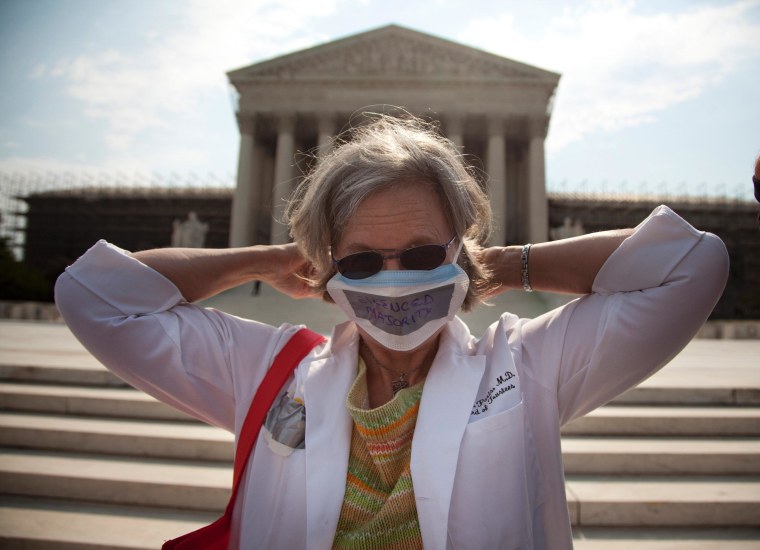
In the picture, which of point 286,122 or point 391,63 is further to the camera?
point 286,122

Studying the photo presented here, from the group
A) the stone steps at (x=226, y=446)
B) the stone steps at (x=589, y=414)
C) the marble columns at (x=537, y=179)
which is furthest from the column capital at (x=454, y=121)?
the stone steps at (x=226, y=446)

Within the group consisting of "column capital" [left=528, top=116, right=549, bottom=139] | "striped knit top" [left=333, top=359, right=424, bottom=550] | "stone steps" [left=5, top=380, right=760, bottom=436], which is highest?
"column capital" [left=528, top=116, right=549, bottom=139]

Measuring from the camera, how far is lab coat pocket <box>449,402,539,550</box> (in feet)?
5.13

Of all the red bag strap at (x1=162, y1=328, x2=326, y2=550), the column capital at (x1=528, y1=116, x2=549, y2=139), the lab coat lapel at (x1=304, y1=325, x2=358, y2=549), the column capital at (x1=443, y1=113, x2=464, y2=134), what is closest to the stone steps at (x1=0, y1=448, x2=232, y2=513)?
the red bag strap at (x1=162, y1=328, x2=326, y2=550)

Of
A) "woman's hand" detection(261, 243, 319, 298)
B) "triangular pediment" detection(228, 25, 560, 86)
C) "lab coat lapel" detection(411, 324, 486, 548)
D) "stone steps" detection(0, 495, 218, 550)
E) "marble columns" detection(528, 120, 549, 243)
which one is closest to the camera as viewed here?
"lab coat lapel" detection(411, 324, 486, 548)

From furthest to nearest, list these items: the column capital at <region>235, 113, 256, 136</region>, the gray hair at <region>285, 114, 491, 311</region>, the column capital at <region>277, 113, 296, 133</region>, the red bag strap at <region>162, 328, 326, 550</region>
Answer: the column capital at <region>235, 113, 256, 136</region> → the column capital at <region>277, 113, 296, 133</region> → the gray hair at <region>285, 114, 491, 311</region> → the red bag strap at <region>162, 328, 326, 550</region>

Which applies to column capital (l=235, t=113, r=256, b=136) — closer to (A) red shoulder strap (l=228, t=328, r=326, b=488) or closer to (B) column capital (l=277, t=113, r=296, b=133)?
(B) column capital (l=277, t=113, r=296, b=133)

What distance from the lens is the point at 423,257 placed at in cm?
189

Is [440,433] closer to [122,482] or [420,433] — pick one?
[420,433]

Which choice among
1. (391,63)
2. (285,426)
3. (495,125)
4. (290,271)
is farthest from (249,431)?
(391,63)

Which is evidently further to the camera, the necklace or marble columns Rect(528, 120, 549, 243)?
marble columns Rect(528, 120, 549, 243)

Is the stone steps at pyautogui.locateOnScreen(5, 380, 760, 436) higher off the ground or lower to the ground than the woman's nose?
lower

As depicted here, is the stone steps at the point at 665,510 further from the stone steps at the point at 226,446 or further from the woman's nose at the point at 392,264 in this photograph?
the woman's nose at the point at 392,264

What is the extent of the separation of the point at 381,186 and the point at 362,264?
33cm
